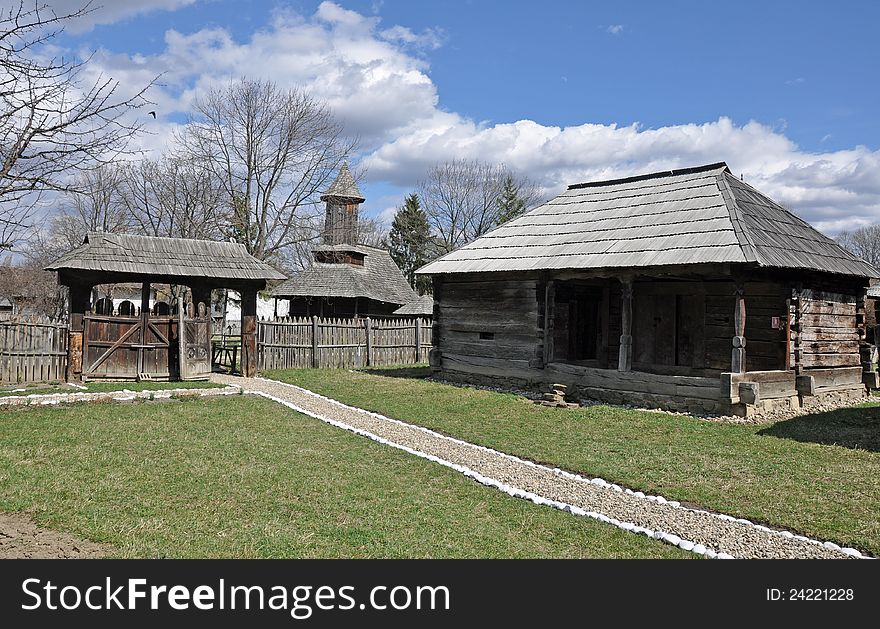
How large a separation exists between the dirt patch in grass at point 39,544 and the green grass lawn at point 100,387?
351 inches

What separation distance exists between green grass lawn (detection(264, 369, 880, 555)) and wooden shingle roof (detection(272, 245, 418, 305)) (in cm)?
1467

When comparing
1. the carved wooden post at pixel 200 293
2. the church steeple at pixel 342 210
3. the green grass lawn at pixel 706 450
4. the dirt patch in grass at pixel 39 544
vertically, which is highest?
the church steeple at pixel 342 210

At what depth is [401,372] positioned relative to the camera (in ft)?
66.6

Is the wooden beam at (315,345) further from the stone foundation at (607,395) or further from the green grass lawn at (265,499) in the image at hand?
the green grass lawn at (265,499)

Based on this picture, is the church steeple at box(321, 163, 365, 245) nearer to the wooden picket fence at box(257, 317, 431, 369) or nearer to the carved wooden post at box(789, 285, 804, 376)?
the wooden picket fence at box(257, 317, 431, 369)

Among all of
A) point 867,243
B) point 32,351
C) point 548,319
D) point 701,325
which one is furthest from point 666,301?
point 867,243

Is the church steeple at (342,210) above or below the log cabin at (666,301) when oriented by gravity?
above

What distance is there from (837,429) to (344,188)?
28.1 meters

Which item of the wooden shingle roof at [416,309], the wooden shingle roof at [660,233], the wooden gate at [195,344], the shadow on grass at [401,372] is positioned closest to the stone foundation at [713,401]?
the wooden shingle roof at [660,233]

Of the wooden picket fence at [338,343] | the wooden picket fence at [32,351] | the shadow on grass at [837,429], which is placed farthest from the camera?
the wooden picket fence at [338,343]

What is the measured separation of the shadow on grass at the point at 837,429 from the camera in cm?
1006

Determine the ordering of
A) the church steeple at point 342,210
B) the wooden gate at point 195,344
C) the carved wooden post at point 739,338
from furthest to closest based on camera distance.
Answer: the church steeple at point 342,210
the wooden gate at point 195,344
the carved wooden post at point 739,338

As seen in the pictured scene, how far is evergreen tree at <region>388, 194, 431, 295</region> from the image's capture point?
188 feet
